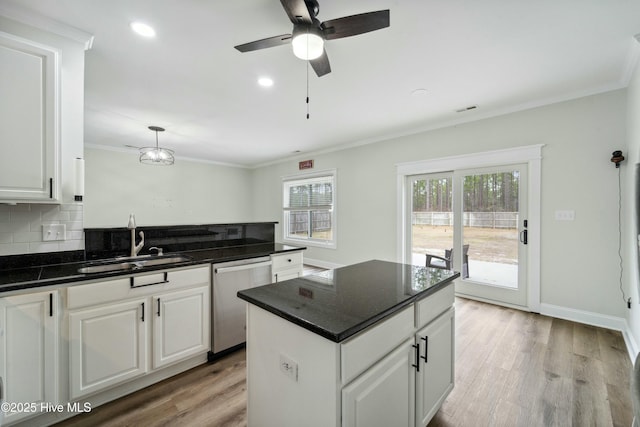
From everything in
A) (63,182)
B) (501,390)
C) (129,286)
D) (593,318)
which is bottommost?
(501,390)

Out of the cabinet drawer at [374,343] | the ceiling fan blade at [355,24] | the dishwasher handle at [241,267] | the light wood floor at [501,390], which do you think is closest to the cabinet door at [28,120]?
→ the dishwasher handle at [241,267]

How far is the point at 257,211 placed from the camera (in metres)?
7.70

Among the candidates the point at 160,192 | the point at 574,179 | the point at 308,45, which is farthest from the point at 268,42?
the point at 160,192

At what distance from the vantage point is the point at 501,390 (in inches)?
76.2

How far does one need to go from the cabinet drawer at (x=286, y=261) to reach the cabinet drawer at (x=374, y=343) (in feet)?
5.39

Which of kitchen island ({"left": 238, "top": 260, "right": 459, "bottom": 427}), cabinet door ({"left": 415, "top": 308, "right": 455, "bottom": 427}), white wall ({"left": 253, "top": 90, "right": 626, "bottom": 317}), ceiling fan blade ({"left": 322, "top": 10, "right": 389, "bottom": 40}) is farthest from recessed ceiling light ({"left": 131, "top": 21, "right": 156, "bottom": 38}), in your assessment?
white wall ({"left": 253, "top": 90, "right": 626, "bottom": 317})

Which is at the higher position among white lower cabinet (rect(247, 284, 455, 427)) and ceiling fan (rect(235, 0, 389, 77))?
ceiling fan (rect(235, 0, 389, 77))

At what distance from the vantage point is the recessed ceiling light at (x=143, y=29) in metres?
1.98

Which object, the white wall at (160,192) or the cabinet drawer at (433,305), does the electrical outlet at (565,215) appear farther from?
the white wall at (160,192)

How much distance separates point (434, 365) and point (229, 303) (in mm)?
1673

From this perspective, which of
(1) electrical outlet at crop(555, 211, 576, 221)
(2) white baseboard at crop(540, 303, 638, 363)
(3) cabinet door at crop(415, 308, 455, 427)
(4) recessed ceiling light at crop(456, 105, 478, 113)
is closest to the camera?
(3) cabinet door at crop(415, 308, 455, 427)

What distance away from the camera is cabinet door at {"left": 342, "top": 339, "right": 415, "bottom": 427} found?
3.30 ft

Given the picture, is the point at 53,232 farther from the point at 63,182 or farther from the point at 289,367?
the point at 289,367

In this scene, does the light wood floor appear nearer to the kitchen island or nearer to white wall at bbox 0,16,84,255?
the kitchen island
